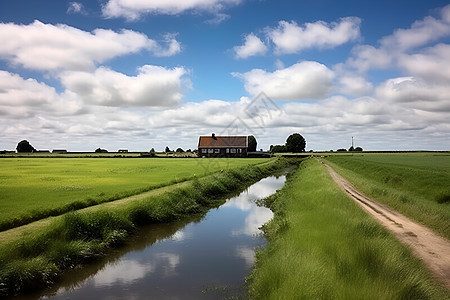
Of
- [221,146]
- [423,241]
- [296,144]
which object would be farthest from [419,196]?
[296,144]

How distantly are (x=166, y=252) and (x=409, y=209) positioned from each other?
1166 cm

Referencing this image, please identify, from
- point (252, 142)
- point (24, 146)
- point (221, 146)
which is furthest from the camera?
point (252, 142)

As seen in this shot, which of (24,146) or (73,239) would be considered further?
(24,146)

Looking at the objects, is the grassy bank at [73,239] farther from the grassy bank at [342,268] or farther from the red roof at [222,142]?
the red roof at [222,142]

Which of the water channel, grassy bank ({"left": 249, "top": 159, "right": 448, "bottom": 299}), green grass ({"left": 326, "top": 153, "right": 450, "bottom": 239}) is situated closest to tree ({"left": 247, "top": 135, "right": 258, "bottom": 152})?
green grass ({"left": 326, "top": 153, "right": 450, "bottom": 239})

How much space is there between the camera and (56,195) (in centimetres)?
2019

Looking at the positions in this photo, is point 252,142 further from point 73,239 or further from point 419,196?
point 73,239

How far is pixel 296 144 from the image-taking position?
138 m

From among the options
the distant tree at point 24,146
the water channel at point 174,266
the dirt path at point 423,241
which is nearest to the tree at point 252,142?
the distant tree at point 24,146

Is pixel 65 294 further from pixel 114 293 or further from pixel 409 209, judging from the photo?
pixel 409 209

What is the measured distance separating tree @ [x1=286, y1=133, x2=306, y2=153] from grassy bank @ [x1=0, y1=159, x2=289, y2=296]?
120185 millimetres

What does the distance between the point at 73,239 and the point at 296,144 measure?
429 ft

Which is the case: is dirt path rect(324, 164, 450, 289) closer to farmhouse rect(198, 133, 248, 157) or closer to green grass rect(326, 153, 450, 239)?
green grass rect(326, 153, 450, 239)

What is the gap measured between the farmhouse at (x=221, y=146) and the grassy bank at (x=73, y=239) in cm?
7684
